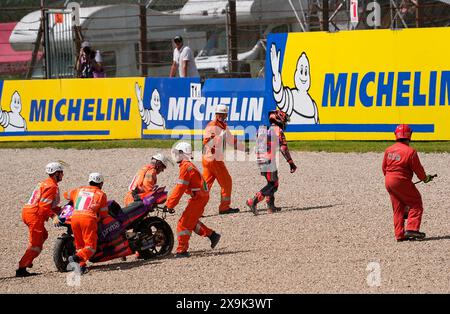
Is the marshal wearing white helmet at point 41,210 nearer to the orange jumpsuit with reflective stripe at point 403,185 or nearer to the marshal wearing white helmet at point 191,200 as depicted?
the marshal wearing white helmet at point 191,200

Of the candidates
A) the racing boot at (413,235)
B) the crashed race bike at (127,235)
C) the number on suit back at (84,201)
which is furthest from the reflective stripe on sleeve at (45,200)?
the racing boot at (413,235)

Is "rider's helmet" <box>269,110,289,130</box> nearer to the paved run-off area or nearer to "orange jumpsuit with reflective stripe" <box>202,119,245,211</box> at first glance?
"orange jumpsuit with reflective stripe" <box>202,119,245,211</box>

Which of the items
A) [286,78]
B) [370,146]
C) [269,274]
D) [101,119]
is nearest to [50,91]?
[101,119]

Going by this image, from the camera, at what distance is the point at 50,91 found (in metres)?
28.8

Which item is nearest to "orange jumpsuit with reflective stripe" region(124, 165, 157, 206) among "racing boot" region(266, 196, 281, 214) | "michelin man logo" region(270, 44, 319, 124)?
"racing boot" region(266, 196, 281, 214)

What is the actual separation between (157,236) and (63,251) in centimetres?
134

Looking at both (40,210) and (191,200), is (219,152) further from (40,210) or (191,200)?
(40,210)

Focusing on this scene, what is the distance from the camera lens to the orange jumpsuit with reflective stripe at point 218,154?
18.5m

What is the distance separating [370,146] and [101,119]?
7.39 metres

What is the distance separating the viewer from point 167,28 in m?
34.0

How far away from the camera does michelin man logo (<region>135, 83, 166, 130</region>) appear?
27.1 m

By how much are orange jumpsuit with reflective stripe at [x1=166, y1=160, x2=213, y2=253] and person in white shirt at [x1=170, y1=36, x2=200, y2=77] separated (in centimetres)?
1223

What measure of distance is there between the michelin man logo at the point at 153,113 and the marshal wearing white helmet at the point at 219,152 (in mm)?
8469

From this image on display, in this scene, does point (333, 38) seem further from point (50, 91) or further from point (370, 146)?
point (50, 91)
